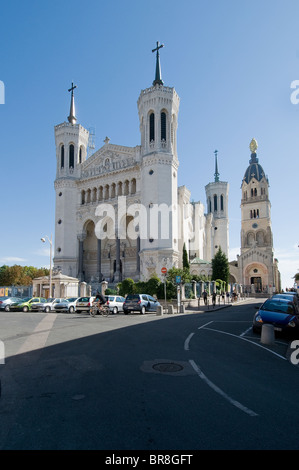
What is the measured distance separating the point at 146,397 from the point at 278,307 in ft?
32.9

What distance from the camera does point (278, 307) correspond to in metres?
13.8

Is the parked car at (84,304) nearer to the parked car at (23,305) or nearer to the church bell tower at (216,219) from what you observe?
the parked car at (23,305)

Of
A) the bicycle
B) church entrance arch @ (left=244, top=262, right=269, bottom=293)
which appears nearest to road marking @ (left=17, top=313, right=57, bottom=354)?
the bicycle

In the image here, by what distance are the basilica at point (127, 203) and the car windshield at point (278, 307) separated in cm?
2681

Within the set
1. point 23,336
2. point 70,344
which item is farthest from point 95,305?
point 70,344

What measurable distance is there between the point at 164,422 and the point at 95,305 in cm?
1774

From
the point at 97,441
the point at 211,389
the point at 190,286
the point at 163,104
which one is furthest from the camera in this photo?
the point at 163,104

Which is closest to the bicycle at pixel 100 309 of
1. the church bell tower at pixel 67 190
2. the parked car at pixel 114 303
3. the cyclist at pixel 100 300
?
the cyclist at pixel 100 300

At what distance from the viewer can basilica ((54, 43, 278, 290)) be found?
43031 millimetres

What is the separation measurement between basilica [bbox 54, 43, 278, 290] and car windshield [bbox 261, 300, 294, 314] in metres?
26.8

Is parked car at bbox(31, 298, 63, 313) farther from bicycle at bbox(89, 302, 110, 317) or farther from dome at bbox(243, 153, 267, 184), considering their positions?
dome at bbox(243, 153, 267, 184)

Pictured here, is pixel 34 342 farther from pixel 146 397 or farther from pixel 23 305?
pixel 23 305

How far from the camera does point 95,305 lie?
21.5 metres
